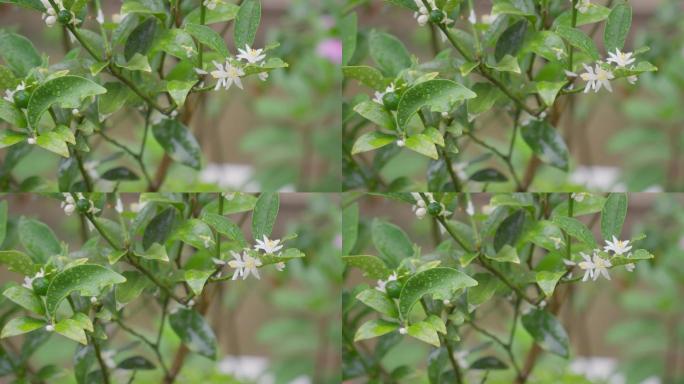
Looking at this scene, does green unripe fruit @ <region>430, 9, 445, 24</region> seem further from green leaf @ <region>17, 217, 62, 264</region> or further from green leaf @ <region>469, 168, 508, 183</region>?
green leaf @ <region>17, 217, 62, 264</region>

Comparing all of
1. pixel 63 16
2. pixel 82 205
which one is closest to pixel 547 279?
pixel 82 205

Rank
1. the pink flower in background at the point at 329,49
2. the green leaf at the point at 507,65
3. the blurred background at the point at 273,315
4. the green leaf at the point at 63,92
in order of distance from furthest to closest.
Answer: the pink flower in background at the point at 329,49 < the blurred background at the point at 273,315 < the green leaf at the point at 507,65 < the green leaf at the point at 63,92

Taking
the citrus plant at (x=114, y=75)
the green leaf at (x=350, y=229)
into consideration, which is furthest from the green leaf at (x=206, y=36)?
the green leaf at (x=350, y=229)

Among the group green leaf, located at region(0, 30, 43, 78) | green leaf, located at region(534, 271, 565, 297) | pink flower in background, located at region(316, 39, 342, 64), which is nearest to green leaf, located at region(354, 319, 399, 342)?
green leaf, located at region(534, 271, 565, 297)

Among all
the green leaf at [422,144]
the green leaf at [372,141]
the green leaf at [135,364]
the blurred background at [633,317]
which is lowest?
the blurred background at [633,317]

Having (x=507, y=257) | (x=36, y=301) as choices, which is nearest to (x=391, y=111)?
(x=507, y=257)

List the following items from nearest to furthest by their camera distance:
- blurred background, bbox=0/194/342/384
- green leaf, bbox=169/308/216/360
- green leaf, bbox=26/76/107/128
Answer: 1. green leaf, bbox=26/76/107/128
2. green leaf, bbox=169/308/216/360
3. blurred background, bbox=0/194/342/384

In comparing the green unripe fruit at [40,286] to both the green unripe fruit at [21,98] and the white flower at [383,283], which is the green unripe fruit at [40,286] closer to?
the green unripe fruit at [21,98]

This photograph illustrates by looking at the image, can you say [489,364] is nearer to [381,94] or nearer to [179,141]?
[381,94]

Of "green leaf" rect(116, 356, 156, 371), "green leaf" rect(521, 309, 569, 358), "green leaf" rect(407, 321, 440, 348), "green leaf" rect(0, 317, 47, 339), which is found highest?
Result: "green leaf" rect(0, 317, 47, 339)
